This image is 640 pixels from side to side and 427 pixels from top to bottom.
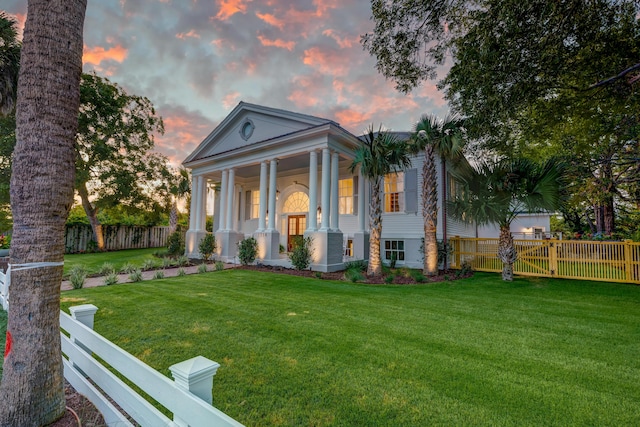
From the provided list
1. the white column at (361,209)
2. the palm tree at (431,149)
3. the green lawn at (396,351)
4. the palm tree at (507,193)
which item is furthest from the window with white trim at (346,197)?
the green lawn at (396,351)

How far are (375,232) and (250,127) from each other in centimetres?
811

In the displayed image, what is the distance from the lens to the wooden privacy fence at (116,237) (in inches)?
704

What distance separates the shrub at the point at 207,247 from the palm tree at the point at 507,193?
10716 mm

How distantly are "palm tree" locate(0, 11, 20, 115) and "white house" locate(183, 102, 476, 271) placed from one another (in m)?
6.92

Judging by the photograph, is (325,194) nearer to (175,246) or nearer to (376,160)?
(376,160)

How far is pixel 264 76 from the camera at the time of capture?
37.1 ft

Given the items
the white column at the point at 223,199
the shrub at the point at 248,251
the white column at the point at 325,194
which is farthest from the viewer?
the white column at the point at 223,199

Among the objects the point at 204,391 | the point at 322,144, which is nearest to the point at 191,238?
the point at 322,144

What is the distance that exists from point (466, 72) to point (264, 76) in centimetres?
757

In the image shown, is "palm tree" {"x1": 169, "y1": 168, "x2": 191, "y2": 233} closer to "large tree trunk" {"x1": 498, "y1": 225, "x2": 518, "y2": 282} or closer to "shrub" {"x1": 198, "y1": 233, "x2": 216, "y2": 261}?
"shrub" {"x1": 198, "y1": 233, "x2": 216, "y2": 261}

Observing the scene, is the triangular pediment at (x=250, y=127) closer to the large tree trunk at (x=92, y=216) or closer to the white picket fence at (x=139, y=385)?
the large tree trunk at (x=92, y=216)

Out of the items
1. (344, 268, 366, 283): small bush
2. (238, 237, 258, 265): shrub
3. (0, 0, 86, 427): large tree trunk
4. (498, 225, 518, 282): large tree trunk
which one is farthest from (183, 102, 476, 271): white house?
(0, 0, 86, 427): large tree trunk

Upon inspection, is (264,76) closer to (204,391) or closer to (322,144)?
(322,144)

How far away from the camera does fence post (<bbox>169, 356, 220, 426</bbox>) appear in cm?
148
